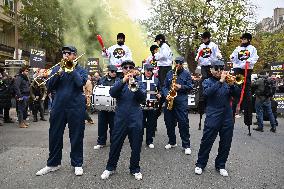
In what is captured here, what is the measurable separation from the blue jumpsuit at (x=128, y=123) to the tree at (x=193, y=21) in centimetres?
2812

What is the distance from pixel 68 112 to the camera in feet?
20.2

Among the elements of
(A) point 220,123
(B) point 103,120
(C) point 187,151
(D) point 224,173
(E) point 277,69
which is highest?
(E) point 277,69

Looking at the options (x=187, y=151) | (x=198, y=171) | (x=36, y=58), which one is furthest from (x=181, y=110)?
(x=36, y=58)

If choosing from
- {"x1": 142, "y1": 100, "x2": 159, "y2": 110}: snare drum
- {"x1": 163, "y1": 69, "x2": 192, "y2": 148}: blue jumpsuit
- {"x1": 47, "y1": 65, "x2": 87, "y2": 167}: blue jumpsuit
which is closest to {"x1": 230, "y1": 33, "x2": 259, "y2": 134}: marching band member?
{"x1": 163, "y1": 69, "x2": 192, "y2": 148}: blue jumpsuit

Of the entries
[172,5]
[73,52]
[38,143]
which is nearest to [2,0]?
[172,5]

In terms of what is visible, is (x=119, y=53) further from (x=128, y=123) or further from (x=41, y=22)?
(x=41, y=22)

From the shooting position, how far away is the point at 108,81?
26.8 ft

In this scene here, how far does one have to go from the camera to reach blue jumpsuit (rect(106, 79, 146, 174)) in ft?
19.5

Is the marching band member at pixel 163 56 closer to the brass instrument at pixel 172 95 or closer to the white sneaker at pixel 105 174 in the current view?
the brass instrument at pixel 172 95

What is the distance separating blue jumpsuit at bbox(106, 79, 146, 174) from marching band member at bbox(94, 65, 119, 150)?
2086mm

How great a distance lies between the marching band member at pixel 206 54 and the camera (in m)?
9.30

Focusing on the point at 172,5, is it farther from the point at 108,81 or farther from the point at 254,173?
the point at 254,173

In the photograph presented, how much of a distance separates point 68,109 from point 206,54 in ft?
14.9

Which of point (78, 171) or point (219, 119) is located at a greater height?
point (219, 119)
